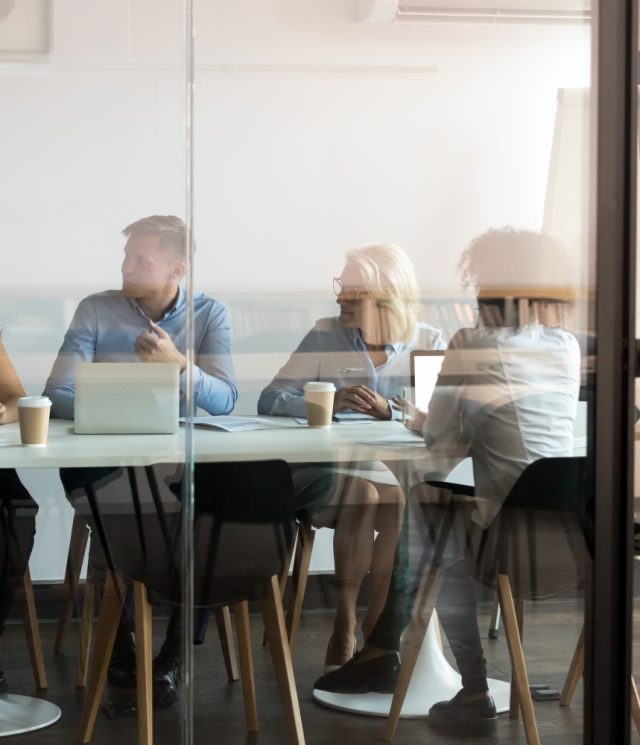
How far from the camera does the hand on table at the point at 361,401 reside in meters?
2.43

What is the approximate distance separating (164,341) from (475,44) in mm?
960

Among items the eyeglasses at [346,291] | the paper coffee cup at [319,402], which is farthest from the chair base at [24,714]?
the eyeglasses at [346,291]

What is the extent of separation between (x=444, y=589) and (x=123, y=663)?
2.44ft

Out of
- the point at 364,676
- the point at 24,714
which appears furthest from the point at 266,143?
the point at 24,714

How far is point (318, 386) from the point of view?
7.97ft

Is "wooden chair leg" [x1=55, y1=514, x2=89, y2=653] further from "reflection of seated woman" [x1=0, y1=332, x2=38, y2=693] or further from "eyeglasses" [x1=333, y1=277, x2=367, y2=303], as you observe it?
"eyeglasses" [x1=333, y1=277, x2=367, y2=303]

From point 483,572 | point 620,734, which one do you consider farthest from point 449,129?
point 620,734

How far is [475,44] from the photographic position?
2461 mm

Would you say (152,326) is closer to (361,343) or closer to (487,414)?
(361,343)

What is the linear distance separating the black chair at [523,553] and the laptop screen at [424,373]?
0.68 feet

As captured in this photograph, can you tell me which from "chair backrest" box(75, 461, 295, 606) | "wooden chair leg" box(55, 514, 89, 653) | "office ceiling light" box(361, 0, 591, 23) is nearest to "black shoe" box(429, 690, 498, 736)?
"chair backrest" box(75, 461, 295, 606)

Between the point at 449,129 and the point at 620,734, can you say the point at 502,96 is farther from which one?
the point at 620,734

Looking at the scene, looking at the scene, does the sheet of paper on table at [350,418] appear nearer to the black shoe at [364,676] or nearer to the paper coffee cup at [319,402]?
the paper coffee cup at [319,402]

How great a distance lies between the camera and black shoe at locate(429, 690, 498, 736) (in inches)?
99.8
